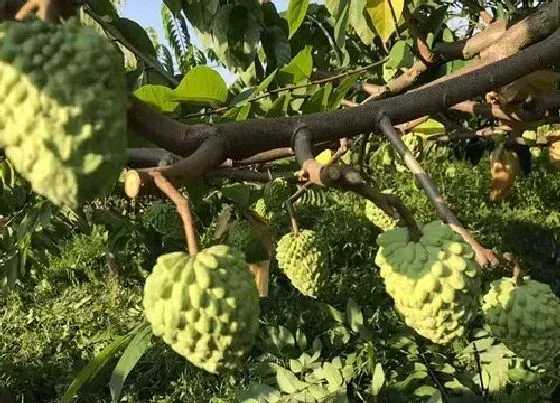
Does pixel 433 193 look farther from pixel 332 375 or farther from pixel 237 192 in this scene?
pixel 332 375

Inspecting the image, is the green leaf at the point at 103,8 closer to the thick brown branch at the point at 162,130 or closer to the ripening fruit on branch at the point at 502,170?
the thick brown branch at the point at 162,130

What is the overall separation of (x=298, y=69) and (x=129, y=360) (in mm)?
628

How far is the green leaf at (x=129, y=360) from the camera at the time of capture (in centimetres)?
120

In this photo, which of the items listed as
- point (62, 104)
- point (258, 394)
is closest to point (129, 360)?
point (62, 104)

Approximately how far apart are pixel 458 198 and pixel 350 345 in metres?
2.50

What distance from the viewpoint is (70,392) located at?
1.18 metres

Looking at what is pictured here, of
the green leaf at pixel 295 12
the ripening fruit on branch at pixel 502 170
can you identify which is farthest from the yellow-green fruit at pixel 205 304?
the ripening fruit on branch at pixel 502 170

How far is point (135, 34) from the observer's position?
157cm

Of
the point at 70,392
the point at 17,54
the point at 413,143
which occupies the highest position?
the point at 17,54

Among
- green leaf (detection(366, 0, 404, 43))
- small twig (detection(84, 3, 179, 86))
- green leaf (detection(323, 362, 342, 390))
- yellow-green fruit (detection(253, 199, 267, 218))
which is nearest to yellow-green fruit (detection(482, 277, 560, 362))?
green leaf (detection(366, 0, 404, 43))

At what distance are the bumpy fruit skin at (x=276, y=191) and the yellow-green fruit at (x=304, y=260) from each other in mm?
100

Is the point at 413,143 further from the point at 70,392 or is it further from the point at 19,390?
the point at 19,390

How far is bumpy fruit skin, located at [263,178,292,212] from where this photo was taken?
1.82m

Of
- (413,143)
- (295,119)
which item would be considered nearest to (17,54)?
(295,119)
